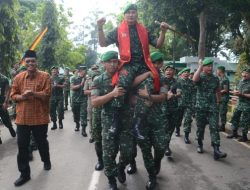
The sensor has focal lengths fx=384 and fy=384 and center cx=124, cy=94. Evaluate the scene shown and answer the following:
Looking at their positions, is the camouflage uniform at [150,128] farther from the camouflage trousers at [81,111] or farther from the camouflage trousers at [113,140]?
the camouflage trousers at [81,111]

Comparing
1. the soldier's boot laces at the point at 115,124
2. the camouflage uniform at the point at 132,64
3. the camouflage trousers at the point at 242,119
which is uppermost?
the camouflage uniform at the point at 132,64

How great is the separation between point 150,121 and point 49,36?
86.8 ft

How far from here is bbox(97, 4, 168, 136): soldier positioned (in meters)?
5.20

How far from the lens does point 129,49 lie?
17.2 ft

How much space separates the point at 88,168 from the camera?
7000 millimetres

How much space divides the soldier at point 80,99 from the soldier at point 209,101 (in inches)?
148

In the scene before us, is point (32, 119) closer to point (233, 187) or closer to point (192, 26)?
point (233, 187)

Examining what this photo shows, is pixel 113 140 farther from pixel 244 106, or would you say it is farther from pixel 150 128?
pixel 244 106

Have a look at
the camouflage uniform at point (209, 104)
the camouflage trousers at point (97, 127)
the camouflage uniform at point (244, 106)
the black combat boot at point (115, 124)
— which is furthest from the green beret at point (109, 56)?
the camouflage uniform at point (244, 106)

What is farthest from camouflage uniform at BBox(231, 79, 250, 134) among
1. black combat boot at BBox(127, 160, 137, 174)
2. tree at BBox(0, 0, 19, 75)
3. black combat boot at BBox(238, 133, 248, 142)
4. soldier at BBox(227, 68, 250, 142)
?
tree at BBox(0, 0, 19, 75)

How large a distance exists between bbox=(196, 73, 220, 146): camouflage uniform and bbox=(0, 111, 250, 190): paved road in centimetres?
62

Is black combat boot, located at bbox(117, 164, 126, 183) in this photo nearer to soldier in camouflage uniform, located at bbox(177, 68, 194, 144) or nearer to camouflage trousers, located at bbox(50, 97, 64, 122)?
soldier in camouflage uniform, located at bbox(177, 68, 194, 144)

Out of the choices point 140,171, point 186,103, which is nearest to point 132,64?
point 140,171

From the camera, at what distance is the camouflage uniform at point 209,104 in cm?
769
